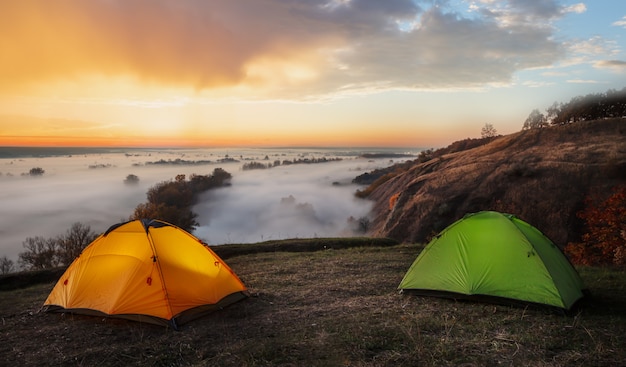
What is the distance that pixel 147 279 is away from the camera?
32.6 feet

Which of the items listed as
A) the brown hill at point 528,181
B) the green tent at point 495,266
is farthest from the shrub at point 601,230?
the green tent at point 495,266

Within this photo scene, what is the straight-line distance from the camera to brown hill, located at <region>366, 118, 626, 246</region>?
29.2 meters

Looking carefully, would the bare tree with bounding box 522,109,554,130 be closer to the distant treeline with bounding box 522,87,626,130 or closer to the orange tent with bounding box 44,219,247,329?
the distant treeline with bounding box 522,87,626,130

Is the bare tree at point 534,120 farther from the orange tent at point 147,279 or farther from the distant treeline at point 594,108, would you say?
the orange tent at point 147,279

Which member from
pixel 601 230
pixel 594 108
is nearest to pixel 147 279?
pixel 601 230

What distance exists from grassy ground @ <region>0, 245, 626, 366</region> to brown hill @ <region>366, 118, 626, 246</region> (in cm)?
1950

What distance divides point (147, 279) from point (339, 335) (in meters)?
5.20

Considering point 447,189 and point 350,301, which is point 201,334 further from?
point 447,189

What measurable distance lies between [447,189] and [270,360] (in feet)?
102

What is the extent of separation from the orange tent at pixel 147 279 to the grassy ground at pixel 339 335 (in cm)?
34

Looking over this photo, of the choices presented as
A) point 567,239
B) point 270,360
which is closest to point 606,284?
point 270,360

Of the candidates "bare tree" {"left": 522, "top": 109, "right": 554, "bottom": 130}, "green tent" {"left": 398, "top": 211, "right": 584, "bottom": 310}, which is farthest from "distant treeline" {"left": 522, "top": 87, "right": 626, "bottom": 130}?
"green tent" {"left": 398, "top": 211, "right": 584, "bottom": 310}

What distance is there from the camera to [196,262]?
1093cm

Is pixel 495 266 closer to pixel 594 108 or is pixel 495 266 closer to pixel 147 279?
pixel 147 279
